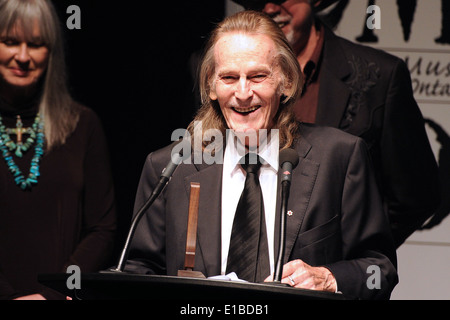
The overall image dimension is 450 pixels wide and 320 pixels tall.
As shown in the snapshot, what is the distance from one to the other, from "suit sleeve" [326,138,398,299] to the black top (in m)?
1.35

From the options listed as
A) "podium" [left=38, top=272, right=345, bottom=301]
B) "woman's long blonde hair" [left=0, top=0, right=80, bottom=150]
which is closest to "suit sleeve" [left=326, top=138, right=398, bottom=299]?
"podium" [left=38, top=272, right=345, bottom=301]

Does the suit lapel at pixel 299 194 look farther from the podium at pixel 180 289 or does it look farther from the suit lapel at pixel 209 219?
the podium at pixel 180 289

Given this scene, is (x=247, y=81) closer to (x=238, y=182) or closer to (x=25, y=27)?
(x=238, y=182)

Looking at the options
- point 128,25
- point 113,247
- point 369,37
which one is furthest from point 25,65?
point 369,37

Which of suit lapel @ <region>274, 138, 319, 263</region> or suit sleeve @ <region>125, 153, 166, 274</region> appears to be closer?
suit lapel @ <region>274, 138, 319, 263</region>

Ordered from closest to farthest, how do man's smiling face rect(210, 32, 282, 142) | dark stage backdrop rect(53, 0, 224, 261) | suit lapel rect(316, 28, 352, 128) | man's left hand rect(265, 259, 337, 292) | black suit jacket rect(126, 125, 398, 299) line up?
1. man's left hand rect(265, 259, 337, 292)
2. black suit jacket rect(126, 125, 398, 299)
3. man's smiling face rect(210, 32, 282, 142)
4. suit lapel rect(316, 28, 352, 128)
5. dark stage backdrop rect(53, 0, 224, 261)

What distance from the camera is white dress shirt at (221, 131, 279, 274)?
2840mm

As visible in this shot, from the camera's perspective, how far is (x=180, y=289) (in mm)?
2129

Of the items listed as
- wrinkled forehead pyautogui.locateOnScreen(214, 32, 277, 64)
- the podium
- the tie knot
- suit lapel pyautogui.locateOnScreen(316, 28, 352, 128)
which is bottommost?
the podium

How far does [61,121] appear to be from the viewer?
3.80 m

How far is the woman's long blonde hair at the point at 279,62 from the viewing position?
118 inches

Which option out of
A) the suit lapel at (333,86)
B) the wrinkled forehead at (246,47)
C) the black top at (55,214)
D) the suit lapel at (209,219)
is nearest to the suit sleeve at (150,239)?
the suit lapel at (209,219)

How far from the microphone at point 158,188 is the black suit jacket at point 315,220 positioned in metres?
0.15

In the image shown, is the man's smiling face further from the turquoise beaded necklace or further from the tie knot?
the turquoise beaded necklace
